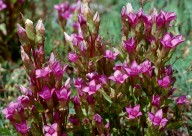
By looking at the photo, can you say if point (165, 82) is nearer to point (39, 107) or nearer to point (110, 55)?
point (110, 55)

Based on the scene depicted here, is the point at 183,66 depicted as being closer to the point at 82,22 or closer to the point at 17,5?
the point at 82,22

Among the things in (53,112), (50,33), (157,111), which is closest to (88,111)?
(53,112)

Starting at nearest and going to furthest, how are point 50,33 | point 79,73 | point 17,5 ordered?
point 79,73, point 17,5, point 50,33

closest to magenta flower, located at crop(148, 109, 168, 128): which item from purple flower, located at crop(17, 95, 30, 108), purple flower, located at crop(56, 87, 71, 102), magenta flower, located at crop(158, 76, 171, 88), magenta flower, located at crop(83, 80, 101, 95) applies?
magenta flower, located at crop(158, 76, 171, 88)

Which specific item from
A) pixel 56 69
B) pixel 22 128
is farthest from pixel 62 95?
pixel 22 128

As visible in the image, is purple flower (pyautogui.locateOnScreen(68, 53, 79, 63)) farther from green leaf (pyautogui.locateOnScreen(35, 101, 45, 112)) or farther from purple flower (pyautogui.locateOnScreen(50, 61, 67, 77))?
green leaf (pyautogui.locateOnScreen(35, 101, 45, 112))

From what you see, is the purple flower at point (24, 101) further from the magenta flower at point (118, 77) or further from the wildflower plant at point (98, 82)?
the magenta flower at point (118, 77)

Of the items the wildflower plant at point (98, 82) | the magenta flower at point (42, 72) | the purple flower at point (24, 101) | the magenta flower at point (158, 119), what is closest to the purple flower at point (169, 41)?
the wildflower plant at point (98, 82)
